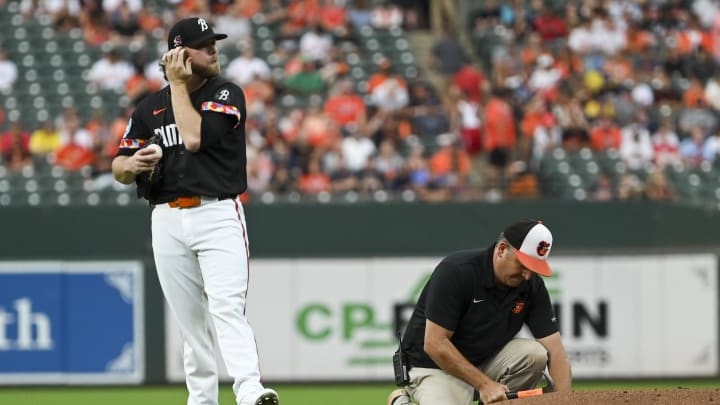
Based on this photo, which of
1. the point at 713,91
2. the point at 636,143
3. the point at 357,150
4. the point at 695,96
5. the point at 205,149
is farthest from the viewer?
the point at 713,91

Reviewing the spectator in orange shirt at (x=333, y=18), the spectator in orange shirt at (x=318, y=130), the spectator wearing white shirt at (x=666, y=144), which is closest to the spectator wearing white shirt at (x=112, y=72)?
the spectator in orange shirt at (x=318, y=130)

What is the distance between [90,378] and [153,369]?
569mm

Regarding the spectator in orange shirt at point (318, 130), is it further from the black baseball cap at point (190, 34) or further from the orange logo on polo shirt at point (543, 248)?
the orange logo on polo shirt at point (543, 248)

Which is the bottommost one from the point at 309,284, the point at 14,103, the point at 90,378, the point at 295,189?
the point at 90,378

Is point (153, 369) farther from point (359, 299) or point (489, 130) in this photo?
point (489, 130)

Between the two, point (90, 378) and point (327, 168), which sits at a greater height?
point (327, 168)

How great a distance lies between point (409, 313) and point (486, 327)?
5.29 meters

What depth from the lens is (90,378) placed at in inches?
454

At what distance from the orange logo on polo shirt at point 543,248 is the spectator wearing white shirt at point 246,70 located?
8984 millimetres

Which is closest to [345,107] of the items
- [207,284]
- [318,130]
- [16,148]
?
[318,130]

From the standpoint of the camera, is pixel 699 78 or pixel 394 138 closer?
pixel 394 138

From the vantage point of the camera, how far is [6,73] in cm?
1483

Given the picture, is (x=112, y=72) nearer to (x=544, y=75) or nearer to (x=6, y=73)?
(x=6, y=73)

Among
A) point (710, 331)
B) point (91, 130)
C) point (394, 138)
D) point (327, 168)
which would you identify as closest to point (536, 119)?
point (394, 138)
